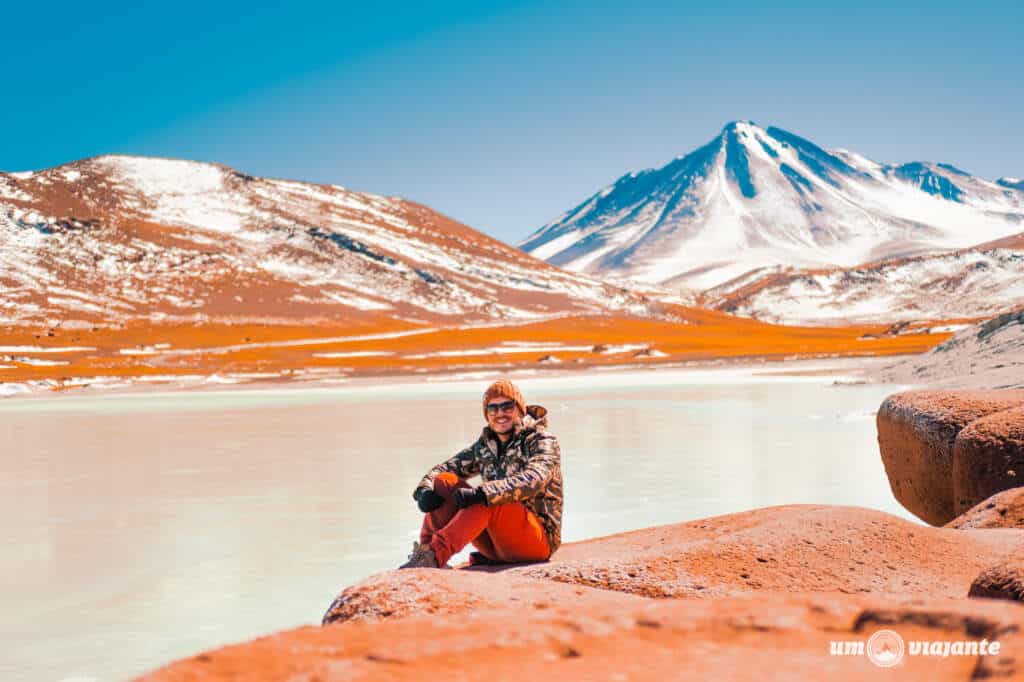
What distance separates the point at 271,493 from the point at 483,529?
8.55 meters

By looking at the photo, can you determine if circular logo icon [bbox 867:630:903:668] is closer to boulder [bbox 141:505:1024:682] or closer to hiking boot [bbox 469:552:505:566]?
boulder [bbox 141:505:1024:682]

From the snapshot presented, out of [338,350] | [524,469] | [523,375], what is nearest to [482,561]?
[524,469]

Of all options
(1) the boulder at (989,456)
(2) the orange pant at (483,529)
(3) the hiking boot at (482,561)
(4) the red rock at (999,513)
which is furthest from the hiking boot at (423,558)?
(1) the boulder at (989,456)

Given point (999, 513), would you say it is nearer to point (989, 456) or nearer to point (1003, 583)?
point (989, 456)

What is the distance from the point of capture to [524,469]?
6.80m

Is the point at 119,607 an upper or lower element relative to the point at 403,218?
lower

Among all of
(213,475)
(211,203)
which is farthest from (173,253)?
(213,475)

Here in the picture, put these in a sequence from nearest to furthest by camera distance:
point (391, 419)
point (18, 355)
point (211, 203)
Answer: point (391, 419)
point (18, 355)
point (211, 203)

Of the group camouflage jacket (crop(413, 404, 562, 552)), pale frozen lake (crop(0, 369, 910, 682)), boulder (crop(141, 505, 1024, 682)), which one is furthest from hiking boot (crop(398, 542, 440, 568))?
boulder (crop(141, 505, 1024, 682))

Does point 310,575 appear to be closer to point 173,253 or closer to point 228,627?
point 228,627

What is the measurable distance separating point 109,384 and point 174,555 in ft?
136

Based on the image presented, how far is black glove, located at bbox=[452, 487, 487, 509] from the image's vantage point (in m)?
6.55

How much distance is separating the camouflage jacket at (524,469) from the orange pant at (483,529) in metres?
0.11

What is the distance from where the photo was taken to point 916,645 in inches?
114
